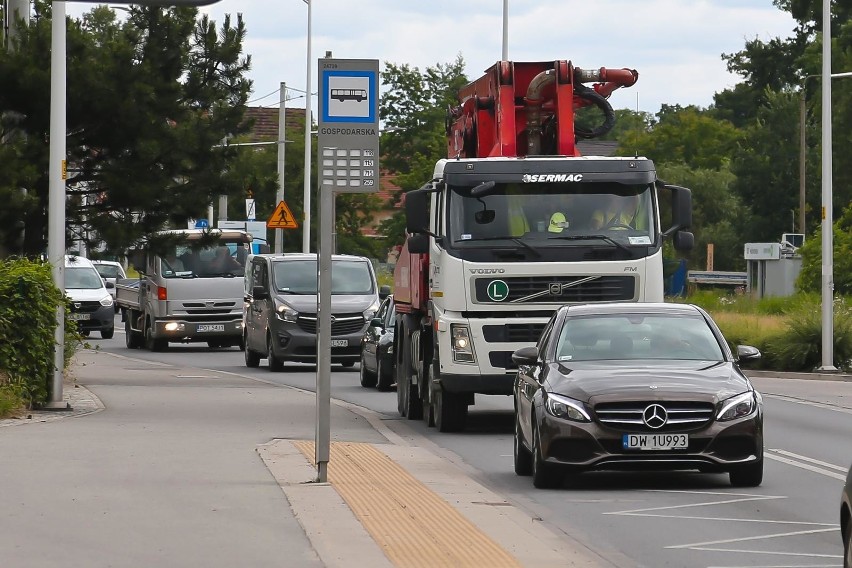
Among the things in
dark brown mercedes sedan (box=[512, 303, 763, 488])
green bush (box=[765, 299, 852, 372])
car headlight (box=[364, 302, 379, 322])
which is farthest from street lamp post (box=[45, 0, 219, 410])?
green bush (box=[765, 299, 852, 372])

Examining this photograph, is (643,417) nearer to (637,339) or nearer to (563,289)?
(637,339)

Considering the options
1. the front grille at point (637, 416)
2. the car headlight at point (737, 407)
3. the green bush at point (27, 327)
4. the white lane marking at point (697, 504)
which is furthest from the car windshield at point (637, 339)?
the green bush at point (27, 327)

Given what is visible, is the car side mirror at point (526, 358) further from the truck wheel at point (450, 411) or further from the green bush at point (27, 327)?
the green bush at point (27, 327)

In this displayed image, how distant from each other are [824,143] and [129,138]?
14.4 metres

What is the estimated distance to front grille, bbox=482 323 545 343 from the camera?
1864 centimetres

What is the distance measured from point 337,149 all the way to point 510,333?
5.94 meters

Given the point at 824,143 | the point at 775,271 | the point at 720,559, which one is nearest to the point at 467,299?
the point at 720,559

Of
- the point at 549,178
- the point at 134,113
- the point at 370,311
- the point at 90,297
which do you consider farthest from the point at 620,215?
the point at 90,297

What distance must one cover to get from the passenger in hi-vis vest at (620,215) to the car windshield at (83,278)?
2680cm

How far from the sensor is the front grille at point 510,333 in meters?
18.6

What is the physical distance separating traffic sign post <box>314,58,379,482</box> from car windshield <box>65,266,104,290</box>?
103 ft

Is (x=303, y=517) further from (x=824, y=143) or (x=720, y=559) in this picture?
(x=824, y=143)

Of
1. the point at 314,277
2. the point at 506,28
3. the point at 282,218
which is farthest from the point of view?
the point at 506,28

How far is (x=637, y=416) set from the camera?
519 inches
